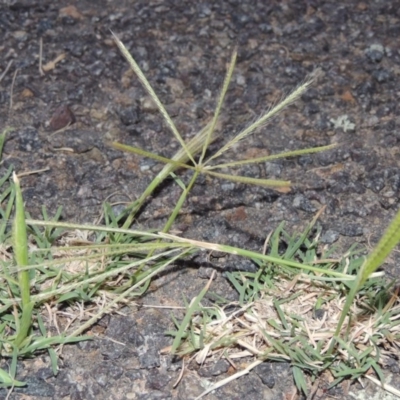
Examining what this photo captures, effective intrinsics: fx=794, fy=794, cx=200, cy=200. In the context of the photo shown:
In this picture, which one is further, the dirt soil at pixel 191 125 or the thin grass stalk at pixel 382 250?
the dirt soil at pixel 191 125

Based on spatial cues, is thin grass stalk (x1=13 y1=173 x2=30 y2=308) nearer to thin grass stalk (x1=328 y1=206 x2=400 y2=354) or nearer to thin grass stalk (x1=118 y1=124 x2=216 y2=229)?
thin grass stalk (x1=118 y1=124 x2=216 y2=229)

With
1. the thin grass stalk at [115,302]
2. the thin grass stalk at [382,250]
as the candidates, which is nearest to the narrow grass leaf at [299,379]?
the thin grass stalk at [382,250]

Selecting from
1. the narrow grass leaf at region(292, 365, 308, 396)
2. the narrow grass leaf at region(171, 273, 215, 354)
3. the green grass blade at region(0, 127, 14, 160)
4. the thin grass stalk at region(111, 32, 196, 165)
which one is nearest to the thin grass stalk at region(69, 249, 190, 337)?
→ the narrow grass leaf at region(171, 273, 215, 354)

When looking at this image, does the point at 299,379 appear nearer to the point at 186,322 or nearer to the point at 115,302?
the point at 186,322

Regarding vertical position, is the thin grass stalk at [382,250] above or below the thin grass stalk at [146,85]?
below

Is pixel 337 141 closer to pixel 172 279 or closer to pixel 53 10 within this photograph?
pixel 172 279

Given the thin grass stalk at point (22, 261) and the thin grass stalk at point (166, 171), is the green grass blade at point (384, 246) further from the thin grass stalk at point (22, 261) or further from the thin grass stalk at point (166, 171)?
the thin grass stalk at point (22, 261)
